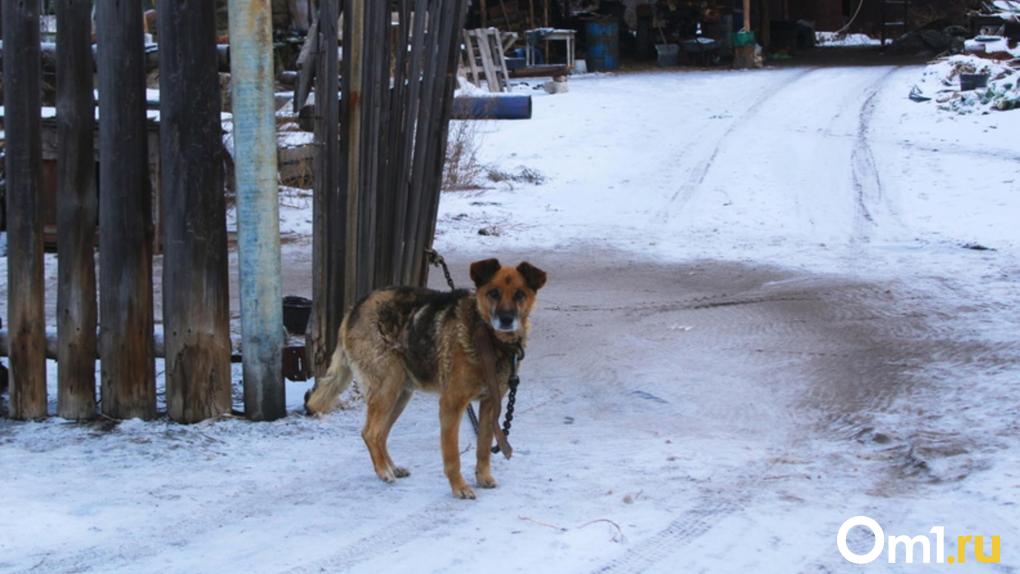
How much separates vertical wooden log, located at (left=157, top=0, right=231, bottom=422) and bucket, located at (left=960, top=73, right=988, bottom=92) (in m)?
17.6

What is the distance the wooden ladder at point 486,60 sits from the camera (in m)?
25.0

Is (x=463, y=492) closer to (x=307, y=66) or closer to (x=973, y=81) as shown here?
(x=307, y=66)

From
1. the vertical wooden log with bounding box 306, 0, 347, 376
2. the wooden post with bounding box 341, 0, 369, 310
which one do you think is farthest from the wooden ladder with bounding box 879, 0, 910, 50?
the vertical wooden log with bounding box 306, 0, 347, 376

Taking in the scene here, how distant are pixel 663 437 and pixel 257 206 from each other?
2402mm

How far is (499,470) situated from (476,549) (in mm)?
1136

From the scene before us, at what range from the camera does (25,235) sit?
260 inches

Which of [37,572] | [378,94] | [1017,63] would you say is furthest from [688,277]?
[1017,63]

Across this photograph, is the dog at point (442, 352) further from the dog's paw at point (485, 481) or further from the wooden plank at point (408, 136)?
the wooden plank at point (408, 136)

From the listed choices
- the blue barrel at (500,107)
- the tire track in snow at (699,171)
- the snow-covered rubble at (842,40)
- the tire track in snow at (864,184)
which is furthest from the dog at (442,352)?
the snow-covered rubble at (842,40)

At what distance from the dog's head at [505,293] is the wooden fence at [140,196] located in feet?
4.93

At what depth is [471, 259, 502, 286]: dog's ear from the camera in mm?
5520

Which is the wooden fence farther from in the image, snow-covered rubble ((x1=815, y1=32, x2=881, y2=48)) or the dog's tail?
snow-covered rubble ((x1=815, y1=32, x2=881, y2=48))

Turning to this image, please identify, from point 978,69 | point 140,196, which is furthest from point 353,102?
point 978,69

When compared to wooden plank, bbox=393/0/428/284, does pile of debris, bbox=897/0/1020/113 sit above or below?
above
